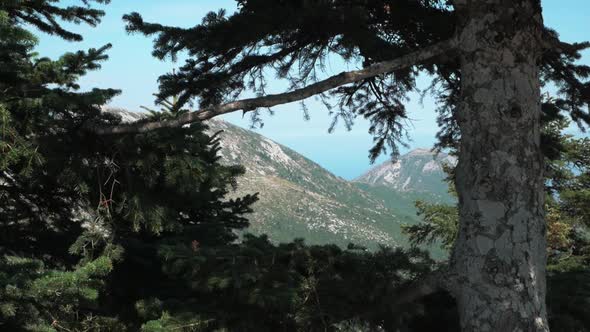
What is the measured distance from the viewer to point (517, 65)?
13.7 feet

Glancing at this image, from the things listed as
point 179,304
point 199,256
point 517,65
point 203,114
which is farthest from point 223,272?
point 517,65

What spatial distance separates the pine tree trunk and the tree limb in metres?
0.37

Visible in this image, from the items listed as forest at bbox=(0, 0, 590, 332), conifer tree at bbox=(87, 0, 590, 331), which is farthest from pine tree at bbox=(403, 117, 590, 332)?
conifer tree at bbox=(87, 0, 590, 331)

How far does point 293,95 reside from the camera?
4223 mm

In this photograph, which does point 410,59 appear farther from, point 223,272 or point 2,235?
point 2,235

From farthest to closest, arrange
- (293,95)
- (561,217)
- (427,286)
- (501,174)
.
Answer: (561,217), (427,286), (293,95), (501,174)

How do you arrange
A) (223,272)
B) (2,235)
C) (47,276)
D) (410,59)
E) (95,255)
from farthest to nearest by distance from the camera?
1. (2,235)
2. (95,255)
3. (223,272)
4. (410,59)
5. (47,276)

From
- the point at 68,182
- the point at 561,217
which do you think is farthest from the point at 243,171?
the point at 561,217

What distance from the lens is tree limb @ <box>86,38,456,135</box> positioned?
13.6 ft

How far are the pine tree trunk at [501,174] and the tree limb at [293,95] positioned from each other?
37 cm

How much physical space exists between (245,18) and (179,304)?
2.92 meters

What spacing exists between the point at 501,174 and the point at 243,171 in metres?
3.67

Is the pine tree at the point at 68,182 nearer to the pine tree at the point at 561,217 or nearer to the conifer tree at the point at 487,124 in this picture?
the conifer tree at the point at 487,124

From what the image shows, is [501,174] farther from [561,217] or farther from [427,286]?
[561,217]
